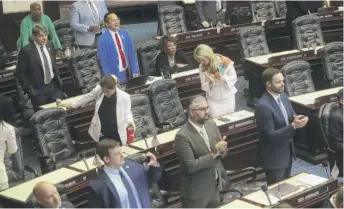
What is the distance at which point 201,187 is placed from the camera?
20.1 feet

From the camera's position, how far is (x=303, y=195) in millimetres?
5988

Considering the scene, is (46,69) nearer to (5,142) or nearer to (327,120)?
(5,142)

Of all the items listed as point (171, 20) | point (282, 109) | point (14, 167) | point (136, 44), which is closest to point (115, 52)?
point (14, 167)

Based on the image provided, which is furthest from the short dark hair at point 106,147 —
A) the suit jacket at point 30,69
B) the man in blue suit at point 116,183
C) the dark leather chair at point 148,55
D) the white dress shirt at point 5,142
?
the dark leather chair at point 148,55

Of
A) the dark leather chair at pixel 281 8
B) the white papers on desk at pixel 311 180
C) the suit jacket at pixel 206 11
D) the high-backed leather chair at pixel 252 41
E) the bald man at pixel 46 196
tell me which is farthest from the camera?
the dark leather chair at pixel 281 8

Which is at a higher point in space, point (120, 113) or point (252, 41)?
point (252, 41)

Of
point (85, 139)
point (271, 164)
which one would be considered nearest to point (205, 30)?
point (85, 139)

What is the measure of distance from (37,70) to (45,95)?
0.32 metres

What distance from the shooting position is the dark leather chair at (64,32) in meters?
10.9

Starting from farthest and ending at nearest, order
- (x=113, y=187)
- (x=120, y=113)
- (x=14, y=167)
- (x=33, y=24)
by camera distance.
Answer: (x=33, y=24) < (x=120, y=113) < (x=14, y=167) < (x=113, y=187)

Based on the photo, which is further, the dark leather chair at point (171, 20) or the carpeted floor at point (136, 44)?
the dark leather chair at point (171, 20)

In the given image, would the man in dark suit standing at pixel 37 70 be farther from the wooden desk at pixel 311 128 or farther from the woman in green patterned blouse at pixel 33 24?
the wooden desk at pixel 311 128

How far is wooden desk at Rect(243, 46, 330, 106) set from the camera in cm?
971

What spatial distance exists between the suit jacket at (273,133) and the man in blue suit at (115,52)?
257 centimetres
